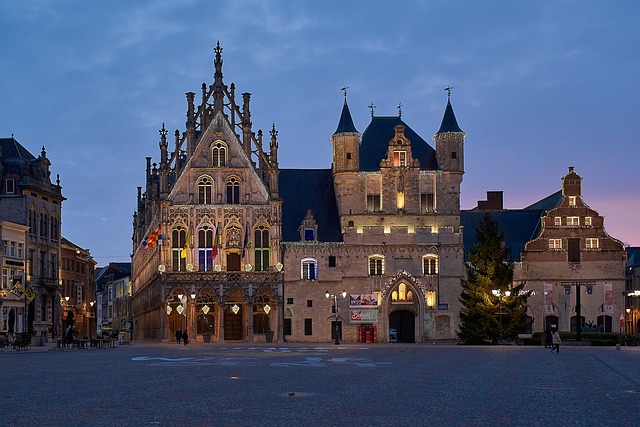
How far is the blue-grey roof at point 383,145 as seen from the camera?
8894 centimetres

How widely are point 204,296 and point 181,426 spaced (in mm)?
67757

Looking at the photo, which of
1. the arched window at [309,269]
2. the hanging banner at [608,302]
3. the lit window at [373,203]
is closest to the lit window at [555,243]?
the hanging banner at [608,302]

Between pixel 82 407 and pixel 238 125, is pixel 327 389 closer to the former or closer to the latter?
pixel 82 407

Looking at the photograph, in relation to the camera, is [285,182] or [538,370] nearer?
[538,370]

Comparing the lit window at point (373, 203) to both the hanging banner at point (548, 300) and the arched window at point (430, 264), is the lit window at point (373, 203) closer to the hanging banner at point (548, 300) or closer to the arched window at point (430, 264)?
the arched window at point (430, 264)

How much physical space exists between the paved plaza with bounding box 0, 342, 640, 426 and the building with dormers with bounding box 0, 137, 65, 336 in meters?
53.8

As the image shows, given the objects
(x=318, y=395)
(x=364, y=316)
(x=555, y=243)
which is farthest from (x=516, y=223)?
(x=318, y=395)

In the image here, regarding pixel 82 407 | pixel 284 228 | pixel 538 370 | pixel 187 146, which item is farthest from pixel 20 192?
pixel 82 407

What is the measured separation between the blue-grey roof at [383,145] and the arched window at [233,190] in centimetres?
1114

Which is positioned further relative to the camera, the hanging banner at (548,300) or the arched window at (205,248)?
the hanging banner at (548,300)

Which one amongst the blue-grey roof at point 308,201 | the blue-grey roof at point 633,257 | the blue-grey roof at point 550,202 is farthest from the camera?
the blue-grey roof at point 633,257

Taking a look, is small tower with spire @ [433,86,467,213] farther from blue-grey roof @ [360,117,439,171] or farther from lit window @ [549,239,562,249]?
lit window @ [549,239,562,249]

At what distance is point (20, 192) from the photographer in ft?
289

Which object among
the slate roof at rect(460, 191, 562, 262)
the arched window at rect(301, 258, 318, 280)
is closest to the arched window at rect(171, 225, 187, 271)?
the arched window at rect(301, 258, 318, 280)
